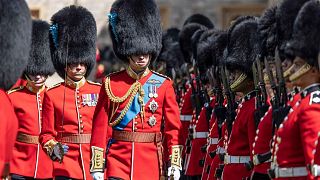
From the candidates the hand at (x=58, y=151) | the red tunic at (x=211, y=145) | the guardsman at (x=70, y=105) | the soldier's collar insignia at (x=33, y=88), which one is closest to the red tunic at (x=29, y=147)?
the soldier's collar insignia at (x=33, y=88)

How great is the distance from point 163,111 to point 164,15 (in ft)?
53.6

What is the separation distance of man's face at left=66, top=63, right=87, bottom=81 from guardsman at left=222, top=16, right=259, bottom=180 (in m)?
1.09

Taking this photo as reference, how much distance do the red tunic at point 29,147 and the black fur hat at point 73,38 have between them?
1.22ft

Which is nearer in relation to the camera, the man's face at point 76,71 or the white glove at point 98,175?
the white glove at point 98,175

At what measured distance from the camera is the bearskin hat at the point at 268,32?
6.11m

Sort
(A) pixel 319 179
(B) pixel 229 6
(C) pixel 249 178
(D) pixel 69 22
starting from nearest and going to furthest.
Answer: (A) pixel 319 179 → (C) pixel 249 178 → (D) pixel 69 22 → (B) pixel 229 6

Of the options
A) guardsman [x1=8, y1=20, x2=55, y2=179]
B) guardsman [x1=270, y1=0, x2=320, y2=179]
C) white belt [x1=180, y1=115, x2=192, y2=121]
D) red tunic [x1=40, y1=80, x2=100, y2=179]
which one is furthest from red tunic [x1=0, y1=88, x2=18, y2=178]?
white belt [x1=180, y1=115, x2=192, y2=121]

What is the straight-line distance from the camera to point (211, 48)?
8609 millimetres

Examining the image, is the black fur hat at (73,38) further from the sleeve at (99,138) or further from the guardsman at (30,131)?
the sleeve at (99,138)

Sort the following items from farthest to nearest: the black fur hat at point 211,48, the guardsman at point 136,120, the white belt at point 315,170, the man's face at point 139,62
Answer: the black fur hat at point 211,48
the man's face at point 139,62
the guardsman at point 136,120
the white belt at point 315,170

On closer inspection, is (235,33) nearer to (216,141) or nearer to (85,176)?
(216,141)

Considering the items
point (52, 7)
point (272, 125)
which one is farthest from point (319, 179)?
point (52, 7)

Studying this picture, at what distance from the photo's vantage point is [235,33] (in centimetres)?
707

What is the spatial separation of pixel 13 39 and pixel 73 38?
244 centimetres
